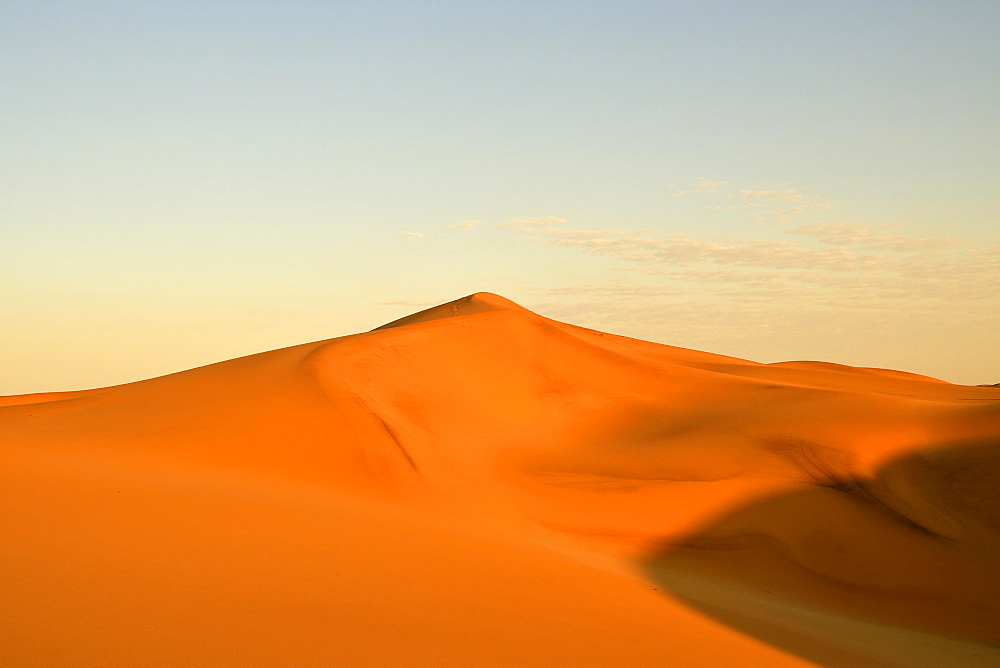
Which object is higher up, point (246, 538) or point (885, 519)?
point (246, 538)

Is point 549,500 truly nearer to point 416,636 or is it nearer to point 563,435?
point 563,435

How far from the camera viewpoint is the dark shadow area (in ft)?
25.0

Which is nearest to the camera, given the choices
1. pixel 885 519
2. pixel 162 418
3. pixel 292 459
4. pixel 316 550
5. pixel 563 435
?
pixel 316 550

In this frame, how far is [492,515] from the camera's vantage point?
9.32 metres

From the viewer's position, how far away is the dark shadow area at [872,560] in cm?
762

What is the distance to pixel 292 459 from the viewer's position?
9492 mm

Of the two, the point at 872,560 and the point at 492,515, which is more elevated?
the point at 492,515

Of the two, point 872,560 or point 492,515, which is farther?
point 872,560

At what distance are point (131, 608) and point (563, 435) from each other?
396 inches

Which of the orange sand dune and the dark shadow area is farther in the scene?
the dark shadow area

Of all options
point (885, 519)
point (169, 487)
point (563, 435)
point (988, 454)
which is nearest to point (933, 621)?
point (885, 519)

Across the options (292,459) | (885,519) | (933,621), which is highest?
(292,459)

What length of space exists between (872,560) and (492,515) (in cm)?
457

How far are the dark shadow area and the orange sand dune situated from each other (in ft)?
0.13
